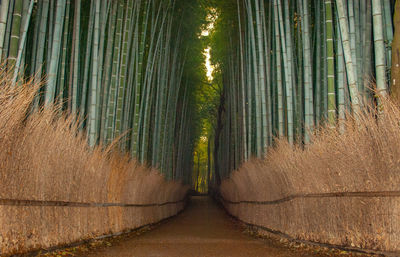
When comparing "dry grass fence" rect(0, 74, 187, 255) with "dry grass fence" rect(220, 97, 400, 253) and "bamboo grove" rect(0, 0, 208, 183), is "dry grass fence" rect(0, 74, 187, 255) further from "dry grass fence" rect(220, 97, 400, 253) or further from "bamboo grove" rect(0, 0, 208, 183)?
"dry grass fence" rect(220, 97, 400, 253)

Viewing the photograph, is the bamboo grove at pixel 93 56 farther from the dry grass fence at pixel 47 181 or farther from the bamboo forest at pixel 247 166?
the dry grass fence at pixel 47 181

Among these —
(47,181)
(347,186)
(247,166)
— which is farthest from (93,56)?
(347,186)

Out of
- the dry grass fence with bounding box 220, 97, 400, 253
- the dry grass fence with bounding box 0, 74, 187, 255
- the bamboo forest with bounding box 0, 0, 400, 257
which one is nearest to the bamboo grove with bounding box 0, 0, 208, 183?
the bamboo forest with bounding box 0, 0, 400, 257

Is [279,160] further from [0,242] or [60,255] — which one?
[0,242]

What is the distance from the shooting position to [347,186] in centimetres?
345

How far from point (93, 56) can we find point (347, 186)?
3826mm

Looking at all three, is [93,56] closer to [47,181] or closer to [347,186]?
[47,181]

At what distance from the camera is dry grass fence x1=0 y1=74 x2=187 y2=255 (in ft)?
9.39

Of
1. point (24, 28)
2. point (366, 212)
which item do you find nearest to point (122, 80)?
point (24, 28)

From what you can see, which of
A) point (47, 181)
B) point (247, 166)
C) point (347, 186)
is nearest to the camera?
point (347, 186)

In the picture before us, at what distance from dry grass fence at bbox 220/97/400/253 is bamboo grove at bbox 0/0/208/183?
2.26 m

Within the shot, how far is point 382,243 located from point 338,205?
0.66 m

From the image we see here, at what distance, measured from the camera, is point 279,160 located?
4.92 metres

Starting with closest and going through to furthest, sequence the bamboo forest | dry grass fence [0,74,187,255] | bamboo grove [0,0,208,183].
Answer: dry grass fence [0,74,187,255] < the bamboo forest < bamboo grove [0,0,208,183]
